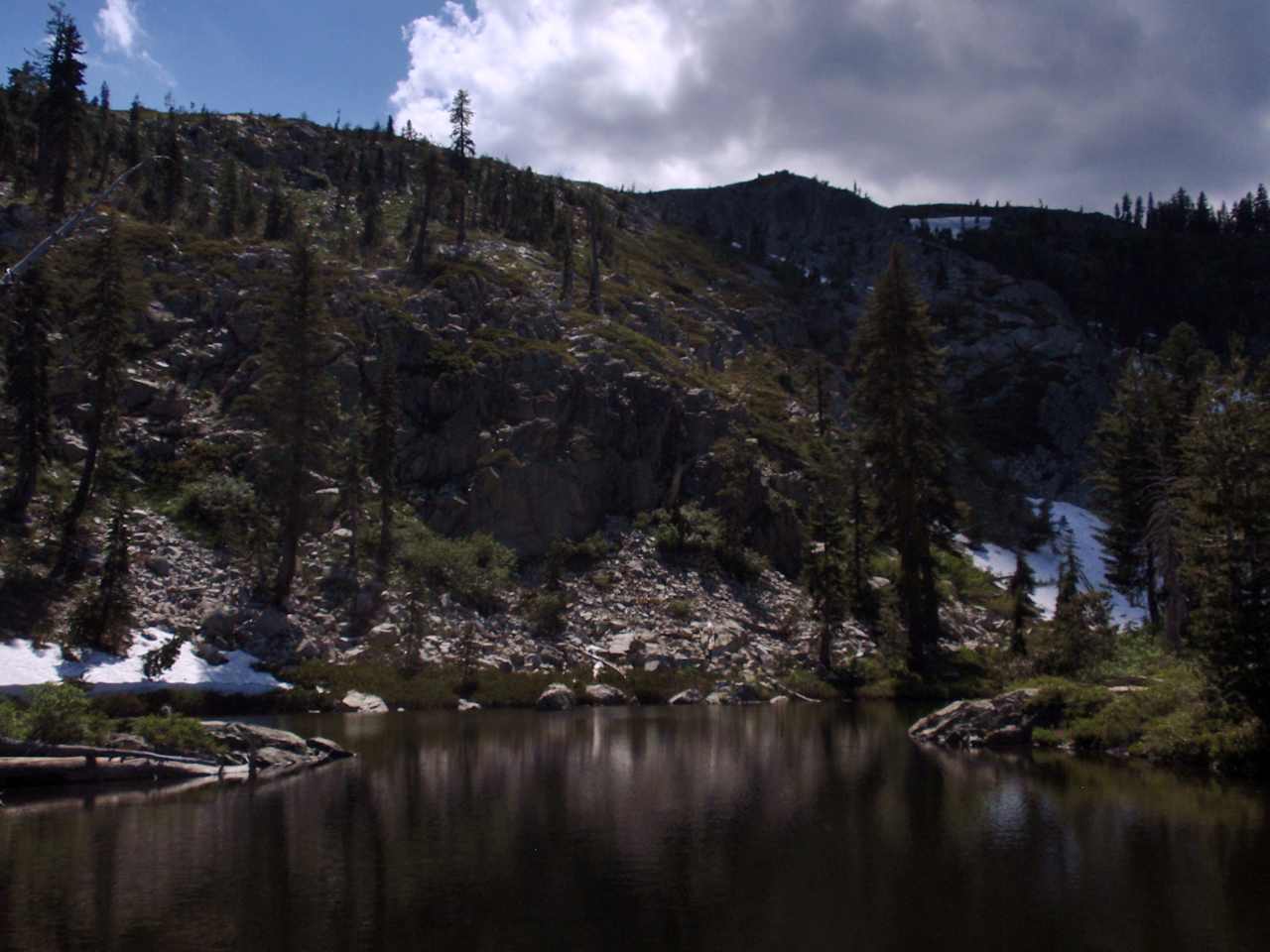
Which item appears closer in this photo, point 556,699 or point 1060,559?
point 556,699

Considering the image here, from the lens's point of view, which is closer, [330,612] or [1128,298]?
[330,612]

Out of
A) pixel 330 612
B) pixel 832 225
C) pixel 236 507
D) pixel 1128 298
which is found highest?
pixel 832 225

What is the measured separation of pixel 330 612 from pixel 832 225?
172175 mm

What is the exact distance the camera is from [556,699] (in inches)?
1587

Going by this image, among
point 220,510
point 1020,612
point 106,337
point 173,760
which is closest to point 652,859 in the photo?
point 173,760

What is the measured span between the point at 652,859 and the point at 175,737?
629 inches

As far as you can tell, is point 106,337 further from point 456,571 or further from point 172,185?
point 172,185

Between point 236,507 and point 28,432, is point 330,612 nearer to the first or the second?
point 236,507

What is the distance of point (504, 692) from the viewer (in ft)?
134

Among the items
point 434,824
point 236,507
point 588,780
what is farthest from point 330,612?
point 434,824

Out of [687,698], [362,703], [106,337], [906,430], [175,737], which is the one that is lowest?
[687,698]

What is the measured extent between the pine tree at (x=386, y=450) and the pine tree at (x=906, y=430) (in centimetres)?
2649

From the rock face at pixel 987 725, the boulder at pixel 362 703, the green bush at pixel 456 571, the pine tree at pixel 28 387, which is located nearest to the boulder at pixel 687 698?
the green bush at pixel 456 571

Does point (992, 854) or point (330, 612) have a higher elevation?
point (330, 612)
